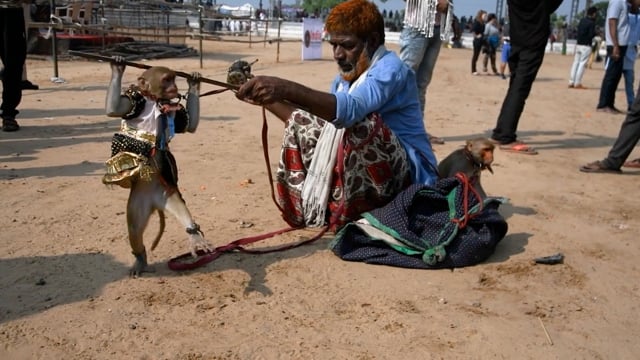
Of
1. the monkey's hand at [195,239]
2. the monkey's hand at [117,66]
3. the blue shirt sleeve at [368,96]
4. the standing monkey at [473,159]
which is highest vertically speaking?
the monkey's hand at [117,66]

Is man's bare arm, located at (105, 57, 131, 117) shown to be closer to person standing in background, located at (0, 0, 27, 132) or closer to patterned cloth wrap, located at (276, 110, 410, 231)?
patterned cloth wrap, located at (276, 110, 410, 231)

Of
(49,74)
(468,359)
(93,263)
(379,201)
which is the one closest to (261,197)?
(379,201)

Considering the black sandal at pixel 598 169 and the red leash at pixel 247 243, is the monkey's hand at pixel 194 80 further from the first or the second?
the black sandal at pixel 598 169

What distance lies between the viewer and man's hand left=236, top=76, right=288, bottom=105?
2.87 meters

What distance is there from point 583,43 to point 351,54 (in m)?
11.5

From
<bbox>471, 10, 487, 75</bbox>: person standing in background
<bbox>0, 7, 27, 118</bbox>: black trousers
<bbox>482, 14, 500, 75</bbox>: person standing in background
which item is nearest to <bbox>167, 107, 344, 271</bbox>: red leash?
<bbox>0, 7, 27, 118</bbox>: black trousers

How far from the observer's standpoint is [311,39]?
18469mm

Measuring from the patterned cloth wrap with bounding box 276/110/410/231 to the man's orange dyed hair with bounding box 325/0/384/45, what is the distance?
1.69 feet

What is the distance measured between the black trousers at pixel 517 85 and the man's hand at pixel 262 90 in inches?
162

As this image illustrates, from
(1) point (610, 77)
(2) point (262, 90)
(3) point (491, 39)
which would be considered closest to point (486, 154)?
(2) point (262, 90)

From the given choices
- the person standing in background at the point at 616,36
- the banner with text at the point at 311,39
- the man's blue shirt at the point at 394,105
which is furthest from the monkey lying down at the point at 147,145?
the banner with text at the point at 311,39

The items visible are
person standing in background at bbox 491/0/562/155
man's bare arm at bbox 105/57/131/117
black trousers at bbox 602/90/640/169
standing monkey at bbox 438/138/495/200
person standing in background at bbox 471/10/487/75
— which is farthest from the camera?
person standing in background at bbox 471/10/487/75

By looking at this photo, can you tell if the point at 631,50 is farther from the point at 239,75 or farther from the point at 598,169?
the point at 239,75

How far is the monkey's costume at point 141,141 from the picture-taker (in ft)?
9.18
